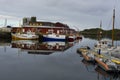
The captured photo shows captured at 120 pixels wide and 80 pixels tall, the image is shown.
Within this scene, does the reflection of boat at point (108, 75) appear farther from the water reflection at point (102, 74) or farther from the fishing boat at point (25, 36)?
the fishing boat at point (25, 36)

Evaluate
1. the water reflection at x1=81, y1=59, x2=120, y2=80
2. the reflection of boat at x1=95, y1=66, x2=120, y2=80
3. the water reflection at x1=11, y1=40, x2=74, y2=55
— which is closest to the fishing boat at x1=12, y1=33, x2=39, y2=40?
the water reflection at x1=11, y1=40, x2=74, y2=55

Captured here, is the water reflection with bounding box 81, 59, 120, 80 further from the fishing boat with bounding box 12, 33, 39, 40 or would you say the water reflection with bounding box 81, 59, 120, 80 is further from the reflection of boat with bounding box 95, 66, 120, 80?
the fishing boat with bounding box 12, 33, 39, 40

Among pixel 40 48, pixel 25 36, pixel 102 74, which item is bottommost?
pixel 102 74

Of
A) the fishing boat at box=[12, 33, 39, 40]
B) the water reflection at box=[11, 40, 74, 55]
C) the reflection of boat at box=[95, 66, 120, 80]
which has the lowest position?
the reflection of boat at box=[95, 66, 120, 80]

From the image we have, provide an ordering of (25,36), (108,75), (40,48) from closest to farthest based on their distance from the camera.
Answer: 1. (108,75)
2. (40,48)
3. (25,36)

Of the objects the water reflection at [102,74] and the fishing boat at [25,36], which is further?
the fishing boat at [25,36]

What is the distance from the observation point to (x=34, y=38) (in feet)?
287

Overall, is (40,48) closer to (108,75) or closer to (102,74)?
(102,74)

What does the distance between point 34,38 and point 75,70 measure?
59.7 metres

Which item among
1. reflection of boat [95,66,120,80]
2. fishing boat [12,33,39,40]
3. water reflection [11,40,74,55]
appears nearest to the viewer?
reflection of boat [95,66,120,80]

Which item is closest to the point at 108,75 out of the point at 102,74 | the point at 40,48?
the point at 102,74

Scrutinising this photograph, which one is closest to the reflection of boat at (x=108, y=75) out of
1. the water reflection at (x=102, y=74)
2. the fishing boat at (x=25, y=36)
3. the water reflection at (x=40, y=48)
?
the water reflection at (x=102, y=74)

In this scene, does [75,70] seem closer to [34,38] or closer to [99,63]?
[99,63]

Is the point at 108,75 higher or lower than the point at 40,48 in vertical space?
lower
